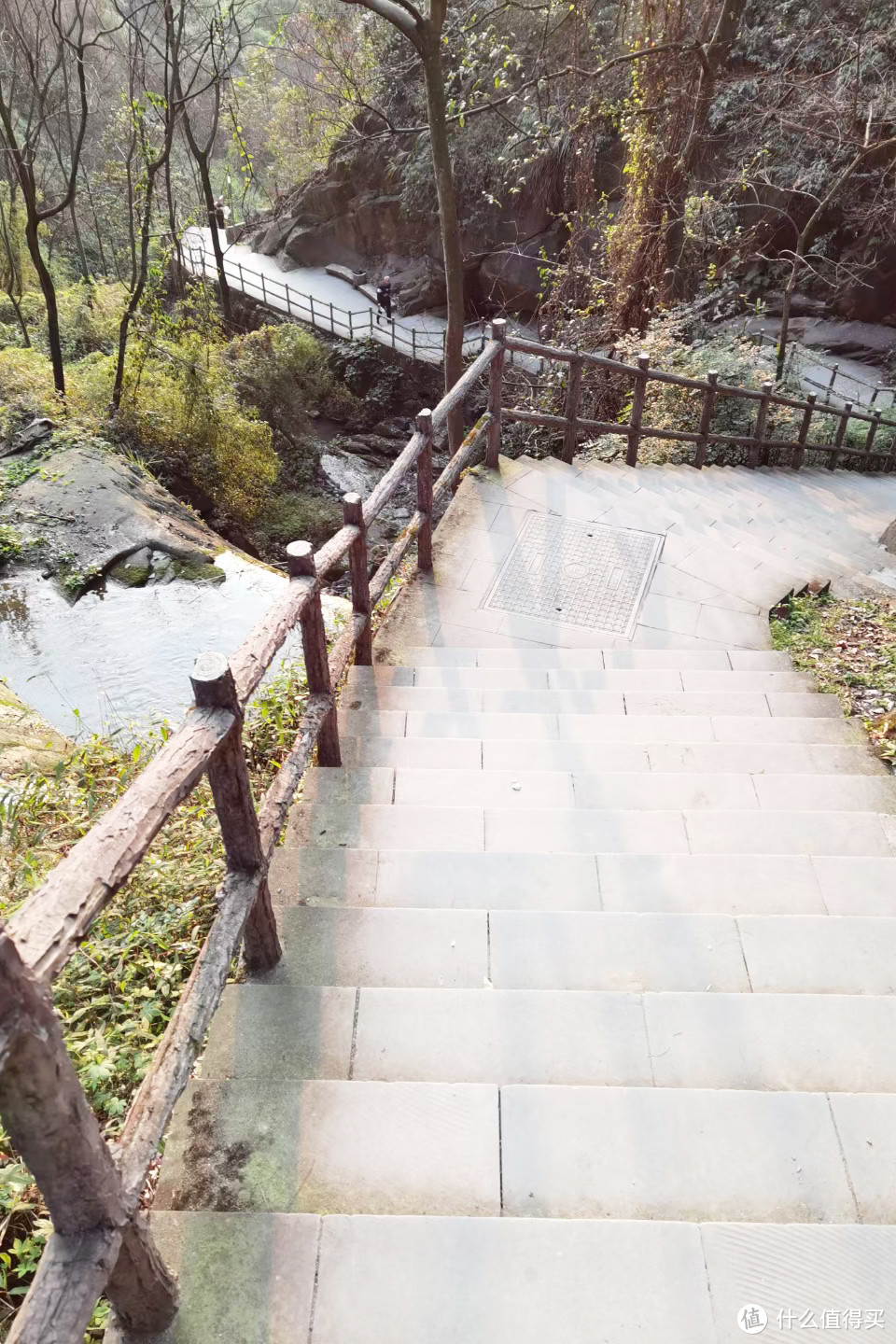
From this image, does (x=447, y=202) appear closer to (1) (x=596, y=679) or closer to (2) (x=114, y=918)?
(1) (x=596, y=679)

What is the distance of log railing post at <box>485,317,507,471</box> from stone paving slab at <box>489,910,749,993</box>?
4901mm

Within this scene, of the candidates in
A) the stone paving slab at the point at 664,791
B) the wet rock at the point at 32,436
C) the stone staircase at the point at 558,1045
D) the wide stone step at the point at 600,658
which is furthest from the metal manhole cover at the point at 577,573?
the wet rock at the point at 32,436

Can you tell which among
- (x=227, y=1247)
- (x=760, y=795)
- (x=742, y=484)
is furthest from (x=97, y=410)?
(x=227, y=1247)

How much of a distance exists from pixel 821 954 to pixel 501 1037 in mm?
998

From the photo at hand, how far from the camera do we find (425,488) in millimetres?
5055

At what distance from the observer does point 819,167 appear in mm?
13430

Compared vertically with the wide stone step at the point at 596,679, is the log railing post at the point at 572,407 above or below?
above

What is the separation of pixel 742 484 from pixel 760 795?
5755 mm

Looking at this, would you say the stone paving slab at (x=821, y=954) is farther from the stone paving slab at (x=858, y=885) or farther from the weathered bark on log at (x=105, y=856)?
the weathered bark on log at (x=105, y=856)

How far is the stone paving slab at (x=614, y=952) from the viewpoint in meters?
2.32

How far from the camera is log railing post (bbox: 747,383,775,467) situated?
8570mm

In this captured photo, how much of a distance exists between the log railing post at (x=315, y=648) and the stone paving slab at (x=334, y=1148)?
1.42m

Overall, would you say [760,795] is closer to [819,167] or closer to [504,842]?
[504,842]

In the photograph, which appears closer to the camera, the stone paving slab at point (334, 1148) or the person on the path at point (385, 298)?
the stone paving slab at point (334, 1148)
